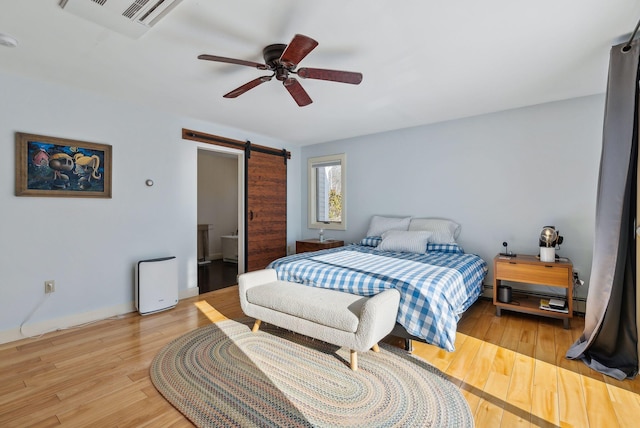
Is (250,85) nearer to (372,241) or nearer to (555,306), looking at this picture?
(372,241)

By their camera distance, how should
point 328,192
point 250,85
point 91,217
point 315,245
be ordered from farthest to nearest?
point 328,192
point 315,245
point 91,217
point 250,85

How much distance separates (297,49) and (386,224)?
302cm

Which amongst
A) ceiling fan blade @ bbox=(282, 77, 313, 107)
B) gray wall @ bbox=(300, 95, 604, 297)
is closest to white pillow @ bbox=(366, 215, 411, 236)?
gray wall @ bbox=(300, 95, 604, 297)

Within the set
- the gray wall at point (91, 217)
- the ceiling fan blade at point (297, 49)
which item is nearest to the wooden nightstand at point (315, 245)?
the gray wall at point (91, 217)

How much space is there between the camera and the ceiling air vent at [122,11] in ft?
5.56

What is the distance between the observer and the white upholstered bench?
2.07m

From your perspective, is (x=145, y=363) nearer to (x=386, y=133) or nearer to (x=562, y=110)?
(x=386, y=133)

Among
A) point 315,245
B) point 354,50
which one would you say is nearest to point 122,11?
point 354,50

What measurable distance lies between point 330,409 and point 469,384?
97 centimetres

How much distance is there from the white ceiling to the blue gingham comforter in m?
1.79

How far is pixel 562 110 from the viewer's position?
131 inches

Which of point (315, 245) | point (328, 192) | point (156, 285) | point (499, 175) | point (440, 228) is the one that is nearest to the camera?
point (156, 285)

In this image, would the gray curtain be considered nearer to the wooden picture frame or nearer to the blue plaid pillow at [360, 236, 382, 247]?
the blue plaid pillow at [360, 236, 382, 247]

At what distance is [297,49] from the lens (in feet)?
6.12
